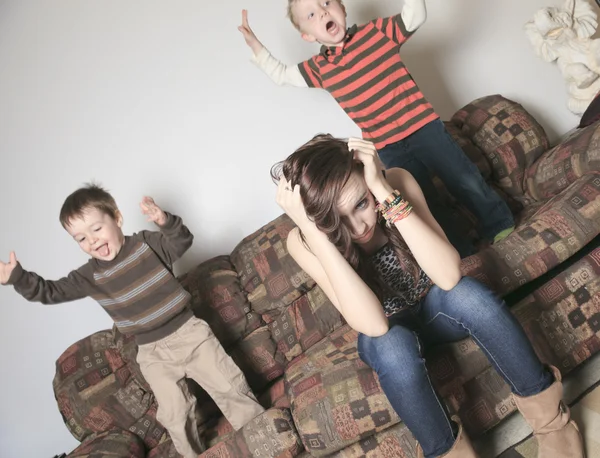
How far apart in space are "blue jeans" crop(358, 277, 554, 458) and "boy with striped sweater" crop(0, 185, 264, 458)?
87cm

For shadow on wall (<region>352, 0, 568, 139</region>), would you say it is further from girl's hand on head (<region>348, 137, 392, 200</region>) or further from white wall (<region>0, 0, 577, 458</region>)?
girl's hand on head (<region>348, 137, 392, 200</region>)

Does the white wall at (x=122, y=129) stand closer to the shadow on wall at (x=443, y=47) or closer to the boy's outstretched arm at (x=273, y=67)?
the shadow on wall at (x=443, y=47)

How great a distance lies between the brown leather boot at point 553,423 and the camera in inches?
55.5

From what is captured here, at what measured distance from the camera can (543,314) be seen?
1.76 m

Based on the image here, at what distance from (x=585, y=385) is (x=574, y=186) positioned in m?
0.75

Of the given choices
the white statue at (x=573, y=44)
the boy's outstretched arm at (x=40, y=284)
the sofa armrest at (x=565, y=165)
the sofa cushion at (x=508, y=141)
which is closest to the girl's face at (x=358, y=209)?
the sofa armrest at (x=565, y=165)

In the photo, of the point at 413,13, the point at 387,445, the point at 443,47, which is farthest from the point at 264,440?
the point at 443,47

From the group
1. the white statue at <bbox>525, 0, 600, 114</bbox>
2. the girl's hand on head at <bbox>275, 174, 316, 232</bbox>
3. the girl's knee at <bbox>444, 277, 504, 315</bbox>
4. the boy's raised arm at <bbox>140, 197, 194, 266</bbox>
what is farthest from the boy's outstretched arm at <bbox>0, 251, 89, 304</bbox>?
the white statue at <bbox>525, 0, 600, 114</bbox>

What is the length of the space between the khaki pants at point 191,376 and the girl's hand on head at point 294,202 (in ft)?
3.00

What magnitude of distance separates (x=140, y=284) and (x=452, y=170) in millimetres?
1354

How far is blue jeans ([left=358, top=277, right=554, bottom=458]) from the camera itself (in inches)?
54.5

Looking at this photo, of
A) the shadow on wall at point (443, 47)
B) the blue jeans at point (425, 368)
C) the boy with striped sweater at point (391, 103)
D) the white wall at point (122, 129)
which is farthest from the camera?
the shadow on wall at point (443, 47)

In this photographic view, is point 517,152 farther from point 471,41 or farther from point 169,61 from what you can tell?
point 169,61

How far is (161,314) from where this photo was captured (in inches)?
84.6
